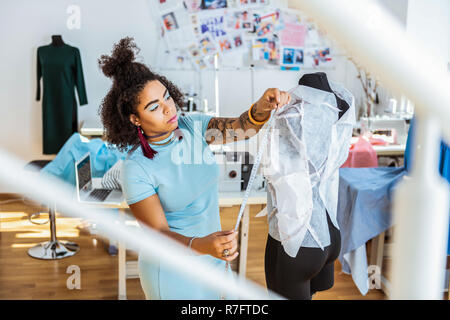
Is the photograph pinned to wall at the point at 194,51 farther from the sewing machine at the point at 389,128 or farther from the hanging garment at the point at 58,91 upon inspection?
the sewing machine at the point at 389,128

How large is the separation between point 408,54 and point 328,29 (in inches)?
1.7

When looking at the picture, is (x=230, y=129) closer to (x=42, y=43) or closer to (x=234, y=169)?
(x=234, y=169)

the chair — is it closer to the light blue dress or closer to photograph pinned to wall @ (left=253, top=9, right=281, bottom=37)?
the light blue dress

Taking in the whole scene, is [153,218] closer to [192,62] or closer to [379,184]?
[379,184]

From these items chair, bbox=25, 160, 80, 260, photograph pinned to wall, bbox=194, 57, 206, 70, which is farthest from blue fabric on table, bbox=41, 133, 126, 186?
photograph pinned to wall, bbox=194, 57, 206, 70

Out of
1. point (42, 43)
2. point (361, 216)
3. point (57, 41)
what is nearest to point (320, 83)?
point (361, 216)

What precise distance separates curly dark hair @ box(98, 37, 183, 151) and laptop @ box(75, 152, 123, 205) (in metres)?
1.10

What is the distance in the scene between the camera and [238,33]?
15.1 ft

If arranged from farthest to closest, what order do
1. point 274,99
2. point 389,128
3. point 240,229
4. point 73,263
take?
point 389,128
point 73,263
point 240,229
point 274,99

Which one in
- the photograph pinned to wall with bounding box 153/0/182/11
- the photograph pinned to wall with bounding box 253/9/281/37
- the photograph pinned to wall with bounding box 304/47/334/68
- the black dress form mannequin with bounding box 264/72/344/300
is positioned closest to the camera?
the black dress form mannequin with bounding box 264/72/344/300

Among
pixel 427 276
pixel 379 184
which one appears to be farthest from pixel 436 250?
pixel 379 184

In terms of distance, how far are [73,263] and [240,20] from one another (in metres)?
2.84

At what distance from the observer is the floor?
8.75 ft

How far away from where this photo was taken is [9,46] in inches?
168
